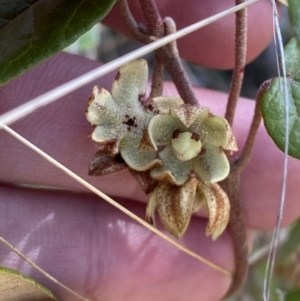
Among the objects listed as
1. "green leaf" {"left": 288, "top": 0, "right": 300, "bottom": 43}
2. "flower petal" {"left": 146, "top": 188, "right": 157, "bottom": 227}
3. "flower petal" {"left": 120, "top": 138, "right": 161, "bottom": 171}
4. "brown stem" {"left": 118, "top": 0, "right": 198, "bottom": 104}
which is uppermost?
"green leaf" {"left": 288, "top": 0, "right": 300, "bottom": 43}

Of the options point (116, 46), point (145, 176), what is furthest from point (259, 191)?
point (116, 46)

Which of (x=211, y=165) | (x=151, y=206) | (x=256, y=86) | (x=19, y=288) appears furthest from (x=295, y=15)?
(x=256, y=86)

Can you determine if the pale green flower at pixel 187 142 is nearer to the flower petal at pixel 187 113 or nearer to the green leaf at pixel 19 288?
the flower petal at pixel 187 113

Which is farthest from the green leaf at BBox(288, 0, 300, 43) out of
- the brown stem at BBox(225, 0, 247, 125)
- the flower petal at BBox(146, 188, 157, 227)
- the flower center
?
the flower petal at BBox(146, 188, 157, 227)

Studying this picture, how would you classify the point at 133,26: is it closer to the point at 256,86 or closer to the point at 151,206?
the point at 151,206

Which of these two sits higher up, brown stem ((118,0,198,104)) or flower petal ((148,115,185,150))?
brown stem ((118,0,198,104))

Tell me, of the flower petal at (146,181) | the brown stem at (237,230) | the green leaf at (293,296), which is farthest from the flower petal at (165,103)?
the green leaf at (293,296)

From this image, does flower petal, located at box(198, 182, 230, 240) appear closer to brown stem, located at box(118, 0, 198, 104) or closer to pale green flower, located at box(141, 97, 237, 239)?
pale green flower, located at box(141, 97, 237, 239)
